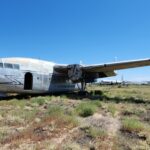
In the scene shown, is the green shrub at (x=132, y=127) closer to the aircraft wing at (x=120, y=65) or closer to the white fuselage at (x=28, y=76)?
the white fuselage at (x=28, y=76)

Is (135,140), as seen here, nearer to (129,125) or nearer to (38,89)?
(129,125)

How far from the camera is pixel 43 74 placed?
77.5 feet

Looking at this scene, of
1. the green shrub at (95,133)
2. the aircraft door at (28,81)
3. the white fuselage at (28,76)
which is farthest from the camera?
the aircraft door at (28,81)

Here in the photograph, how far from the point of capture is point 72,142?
8.49 m

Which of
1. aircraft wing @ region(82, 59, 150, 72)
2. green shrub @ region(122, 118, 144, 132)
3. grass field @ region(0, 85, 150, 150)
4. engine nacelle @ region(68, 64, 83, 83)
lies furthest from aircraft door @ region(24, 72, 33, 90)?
green shrub @ region(122, 118, 144, 132)

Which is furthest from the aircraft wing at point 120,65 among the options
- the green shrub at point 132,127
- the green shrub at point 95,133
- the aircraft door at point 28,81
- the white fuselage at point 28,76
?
the green shrub at point 95,133

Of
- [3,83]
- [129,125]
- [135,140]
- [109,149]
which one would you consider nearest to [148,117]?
[129,125]

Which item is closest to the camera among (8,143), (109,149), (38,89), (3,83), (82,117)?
(109,149)

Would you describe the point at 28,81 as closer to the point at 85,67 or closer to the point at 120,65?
the point at 85,67

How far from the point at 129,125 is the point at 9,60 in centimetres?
1328

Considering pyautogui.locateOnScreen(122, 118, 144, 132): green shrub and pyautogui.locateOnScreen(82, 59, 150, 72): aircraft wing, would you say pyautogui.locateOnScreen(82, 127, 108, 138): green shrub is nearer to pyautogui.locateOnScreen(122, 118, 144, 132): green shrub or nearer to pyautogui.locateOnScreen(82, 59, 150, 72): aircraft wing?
pyautogui.locateOnScreen(122, 118, 144, 132): green shrub

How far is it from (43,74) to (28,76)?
5.14 feet

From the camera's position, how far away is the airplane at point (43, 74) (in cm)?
2061

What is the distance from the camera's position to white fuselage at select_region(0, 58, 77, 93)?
20391 mm
